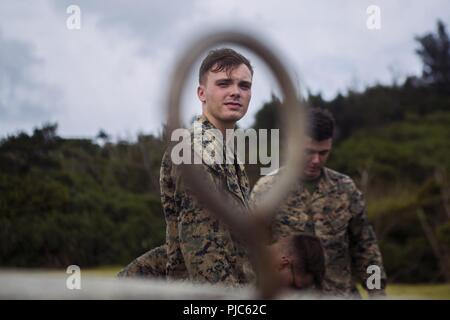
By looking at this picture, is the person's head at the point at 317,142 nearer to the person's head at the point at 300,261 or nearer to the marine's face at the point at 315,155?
the marine's face at the point at 315,155

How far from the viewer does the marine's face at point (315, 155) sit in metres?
4.89

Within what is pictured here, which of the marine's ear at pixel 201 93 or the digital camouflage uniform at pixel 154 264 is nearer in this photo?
the marine's ear at pixel 201 93

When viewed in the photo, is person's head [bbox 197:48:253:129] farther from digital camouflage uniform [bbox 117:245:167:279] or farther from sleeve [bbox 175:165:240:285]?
digital camouflage uniform [bbox 117:245:167:279]

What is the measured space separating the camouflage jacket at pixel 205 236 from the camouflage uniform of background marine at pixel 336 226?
178 cm

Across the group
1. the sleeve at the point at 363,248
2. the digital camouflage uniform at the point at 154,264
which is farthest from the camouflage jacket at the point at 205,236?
the sleeve at the point at 363,248

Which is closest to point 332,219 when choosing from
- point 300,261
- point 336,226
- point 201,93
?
point 336,226

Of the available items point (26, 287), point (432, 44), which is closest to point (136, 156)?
point (26, 287)

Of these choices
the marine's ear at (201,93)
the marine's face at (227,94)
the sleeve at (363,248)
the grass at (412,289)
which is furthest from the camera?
the grass at (412,289)

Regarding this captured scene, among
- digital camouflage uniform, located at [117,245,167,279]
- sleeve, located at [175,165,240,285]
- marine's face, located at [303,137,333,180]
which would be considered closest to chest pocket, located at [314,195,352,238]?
marine's face, located at [303,137,333,180]

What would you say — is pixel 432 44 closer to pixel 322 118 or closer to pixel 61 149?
pixel 61 149

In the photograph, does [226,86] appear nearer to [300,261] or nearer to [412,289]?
[300,261]

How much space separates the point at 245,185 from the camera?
3117 mm

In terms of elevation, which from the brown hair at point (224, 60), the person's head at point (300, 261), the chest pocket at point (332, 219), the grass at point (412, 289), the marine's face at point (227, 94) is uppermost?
the brown hair at point (224, 60)

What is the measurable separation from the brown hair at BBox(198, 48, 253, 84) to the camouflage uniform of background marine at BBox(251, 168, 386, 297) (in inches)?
75.7
